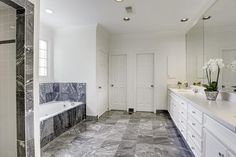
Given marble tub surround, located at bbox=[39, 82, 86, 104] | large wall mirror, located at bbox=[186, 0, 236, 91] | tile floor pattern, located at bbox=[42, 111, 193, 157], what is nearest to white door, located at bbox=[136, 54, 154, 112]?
tile floor pattern, located at bbox=[42, 111, 193, 157]

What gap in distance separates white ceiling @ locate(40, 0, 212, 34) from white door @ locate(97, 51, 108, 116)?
0.97 m

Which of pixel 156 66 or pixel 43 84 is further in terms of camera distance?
pixel 156 66

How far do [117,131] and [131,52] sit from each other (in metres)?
2.92

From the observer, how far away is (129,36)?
536cm

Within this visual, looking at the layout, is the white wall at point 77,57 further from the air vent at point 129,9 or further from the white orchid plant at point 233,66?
the white orchid plant at point 233,66

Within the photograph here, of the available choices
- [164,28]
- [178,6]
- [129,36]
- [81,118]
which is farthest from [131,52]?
[81,118]

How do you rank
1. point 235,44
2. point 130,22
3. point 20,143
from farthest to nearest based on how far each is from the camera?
point 130,22 → point 235,44 → point 20,143

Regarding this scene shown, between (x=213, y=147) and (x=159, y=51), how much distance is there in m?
4.03

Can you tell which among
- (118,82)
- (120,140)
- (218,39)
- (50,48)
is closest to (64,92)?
(50,48)

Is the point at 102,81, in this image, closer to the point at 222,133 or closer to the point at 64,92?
the point at 64,92

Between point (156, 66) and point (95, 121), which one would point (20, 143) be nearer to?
point (95, 121)

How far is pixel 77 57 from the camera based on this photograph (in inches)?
175

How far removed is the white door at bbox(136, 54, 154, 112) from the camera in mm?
5320

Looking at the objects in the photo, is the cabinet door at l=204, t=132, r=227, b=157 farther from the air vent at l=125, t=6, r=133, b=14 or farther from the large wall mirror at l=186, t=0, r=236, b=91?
the air vent at l=125, t=6, r=133, b=14
